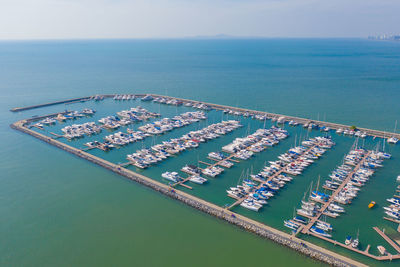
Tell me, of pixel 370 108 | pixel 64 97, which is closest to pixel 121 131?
pixel 64 97

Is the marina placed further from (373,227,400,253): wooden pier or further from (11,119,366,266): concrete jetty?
(373,227,400,253): wooden pier

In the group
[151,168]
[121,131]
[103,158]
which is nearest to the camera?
[151,168]

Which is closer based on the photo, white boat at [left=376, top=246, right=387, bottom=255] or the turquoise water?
white boat at [left=376, top=246, right=387, bottom=255]

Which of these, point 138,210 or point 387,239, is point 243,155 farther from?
point 387,239

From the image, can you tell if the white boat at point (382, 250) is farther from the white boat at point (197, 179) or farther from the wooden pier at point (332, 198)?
the white boat at point (197, 179)

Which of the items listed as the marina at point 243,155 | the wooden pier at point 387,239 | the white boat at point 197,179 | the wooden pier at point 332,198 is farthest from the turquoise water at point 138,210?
the wooden pier at point 332,198

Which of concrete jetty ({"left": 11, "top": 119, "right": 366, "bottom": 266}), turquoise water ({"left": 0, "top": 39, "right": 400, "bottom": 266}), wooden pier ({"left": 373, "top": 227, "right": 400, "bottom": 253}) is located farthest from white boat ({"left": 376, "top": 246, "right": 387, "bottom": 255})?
concrete jetty ({"left": 11, "top": 119, "right": 366, "bottom": 266})

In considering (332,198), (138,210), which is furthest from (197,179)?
(332,198)

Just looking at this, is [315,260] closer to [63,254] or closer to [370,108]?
[63,254]
